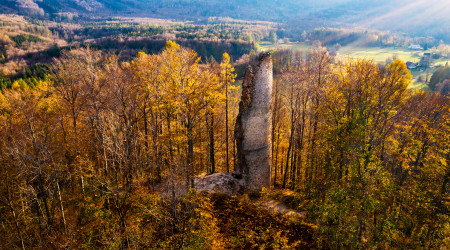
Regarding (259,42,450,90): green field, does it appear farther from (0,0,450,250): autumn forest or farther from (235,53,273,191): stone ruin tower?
(235,53,273,191): stone ruin tower

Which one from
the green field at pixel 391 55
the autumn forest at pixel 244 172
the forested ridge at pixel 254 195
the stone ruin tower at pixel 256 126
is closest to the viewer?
the forested ridge at pixel 254 195

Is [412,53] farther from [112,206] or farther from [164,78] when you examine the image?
[112,206]

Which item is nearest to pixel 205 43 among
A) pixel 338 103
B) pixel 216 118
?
pixel 216 118

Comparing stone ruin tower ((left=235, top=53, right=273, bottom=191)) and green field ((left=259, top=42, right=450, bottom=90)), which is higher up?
green field ((left=259, top=42, right=450, bottom=90))

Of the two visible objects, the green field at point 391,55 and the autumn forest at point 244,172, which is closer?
the autumn forest at point 244,172

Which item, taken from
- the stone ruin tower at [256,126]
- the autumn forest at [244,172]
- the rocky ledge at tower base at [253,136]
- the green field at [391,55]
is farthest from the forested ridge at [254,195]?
the green field at [391,55]

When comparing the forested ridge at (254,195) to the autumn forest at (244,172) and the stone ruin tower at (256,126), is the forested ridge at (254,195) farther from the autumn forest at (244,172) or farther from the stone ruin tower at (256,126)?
the stone ruin tower at (256,126)

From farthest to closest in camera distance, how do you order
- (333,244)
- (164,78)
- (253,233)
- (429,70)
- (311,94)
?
1. (429,70)
2. (164,78)
3. (311,94)
4. (253,233)
5. (333,244)

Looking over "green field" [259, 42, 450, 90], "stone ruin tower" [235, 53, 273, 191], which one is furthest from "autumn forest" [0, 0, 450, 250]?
"green field" [259, 42, 450, 90]
